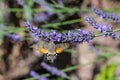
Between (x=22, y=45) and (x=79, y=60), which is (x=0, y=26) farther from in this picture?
(x=79, y=60)

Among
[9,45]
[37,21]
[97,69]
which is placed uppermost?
[37,21]

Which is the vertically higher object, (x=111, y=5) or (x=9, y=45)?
(x=111, y=5)

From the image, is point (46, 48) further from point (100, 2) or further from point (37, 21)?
point (100, 2)

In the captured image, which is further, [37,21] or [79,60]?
[79,60]

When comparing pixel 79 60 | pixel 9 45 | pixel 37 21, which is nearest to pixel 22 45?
pixel 9 45

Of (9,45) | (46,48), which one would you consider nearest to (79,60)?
(9,45)

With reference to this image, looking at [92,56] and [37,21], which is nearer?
[37,21]

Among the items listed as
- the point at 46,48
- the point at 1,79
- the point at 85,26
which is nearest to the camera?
the point at 46,48

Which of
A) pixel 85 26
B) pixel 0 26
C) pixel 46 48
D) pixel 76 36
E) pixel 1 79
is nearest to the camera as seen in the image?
pixel 76 36

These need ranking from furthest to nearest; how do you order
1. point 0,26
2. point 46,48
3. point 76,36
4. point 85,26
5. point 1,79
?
point 85,26 < point 1,79 < point 0,26 < point 46,48 < point 76,36
